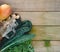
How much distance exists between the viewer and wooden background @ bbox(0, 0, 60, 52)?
1.04m

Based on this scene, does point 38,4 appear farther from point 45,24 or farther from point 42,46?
point 42,46

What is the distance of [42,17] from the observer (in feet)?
3.42

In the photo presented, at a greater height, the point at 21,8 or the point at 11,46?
the point at 21,8

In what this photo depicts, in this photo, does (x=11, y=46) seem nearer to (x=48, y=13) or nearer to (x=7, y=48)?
(x=7, y=48)

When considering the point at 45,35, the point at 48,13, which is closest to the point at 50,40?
the point at 45,35

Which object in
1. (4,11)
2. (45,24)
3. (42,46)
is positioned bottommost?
(42,46)

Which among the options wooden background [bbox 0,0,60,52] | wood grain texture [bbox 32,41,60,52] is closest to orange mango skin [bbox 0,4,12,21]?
wooden background [bbox 0,0,60,52]

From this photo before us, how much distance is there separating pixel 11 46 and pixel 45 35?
21 cm

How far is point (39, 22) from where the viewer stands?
1043 mm

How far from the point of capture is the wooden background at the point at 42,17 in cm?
104

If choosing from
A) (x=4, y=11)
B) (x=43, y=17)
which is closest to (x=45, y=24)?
(x=43, y=17)

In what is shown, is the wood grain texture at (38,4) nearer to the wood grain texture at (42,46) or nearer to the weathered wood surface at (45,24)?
the weathered wood surface at (45,24)

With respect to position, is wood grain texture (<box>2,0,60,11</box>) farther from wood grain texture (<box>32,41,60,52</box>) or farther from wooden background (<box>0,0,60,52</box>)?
wood grain texture (<box>32,41,60,52</box>)

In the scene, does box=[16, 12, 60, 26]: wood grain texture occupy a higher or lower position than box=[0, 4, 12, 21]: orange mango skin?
lower
